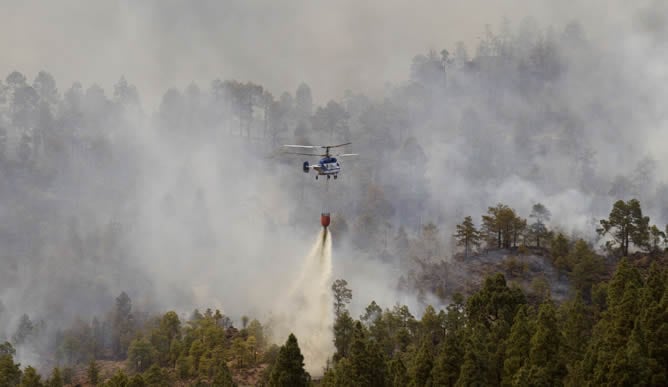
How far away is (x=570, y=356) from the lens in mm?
83188

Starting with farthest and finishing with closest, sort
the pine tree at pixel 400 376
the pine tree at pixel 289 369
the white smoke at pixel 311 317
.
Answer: the white smoke at pixel 311 317 → the pine tree at pixel 400 376 → the pine tree at pixel 289 369

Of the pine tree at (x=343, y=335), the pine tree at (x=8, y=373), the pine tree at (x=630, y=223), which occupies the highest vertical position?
the pine tree at (x=630, y=223)

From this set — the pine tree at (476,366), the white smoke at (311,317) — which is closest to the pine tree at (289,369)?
the pine tree at (476,366)

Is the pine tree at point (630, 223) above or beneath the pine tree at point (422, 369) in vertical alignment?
above

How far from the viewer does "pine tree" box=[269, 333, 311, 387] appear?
81750mm

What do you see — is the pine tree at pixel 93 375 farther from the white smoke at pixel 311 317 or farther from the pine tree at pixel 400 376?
the pine tree at pixel 400 376

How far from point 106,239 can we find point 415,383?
13496 centimetres

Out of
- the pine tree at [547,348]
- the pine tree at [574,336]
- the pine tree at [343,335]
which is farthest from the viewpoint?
the pine tree at [343,335]

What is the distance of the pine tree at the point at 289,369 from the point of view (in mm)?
81750

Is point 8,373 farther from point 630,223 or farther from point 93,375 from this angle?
point 630,223

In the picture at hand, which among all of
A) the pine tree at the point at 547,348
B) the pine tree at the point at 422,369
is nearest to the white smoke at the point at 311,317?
the pine tree at the point at 422,369

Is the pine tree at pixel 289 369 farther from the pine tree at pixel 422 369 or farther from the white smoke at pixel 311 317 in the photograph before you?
the white smoke at pixel 311 317

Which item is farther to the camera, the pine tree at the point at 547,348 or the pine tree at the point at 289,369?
the pine tree at the point at 289,369

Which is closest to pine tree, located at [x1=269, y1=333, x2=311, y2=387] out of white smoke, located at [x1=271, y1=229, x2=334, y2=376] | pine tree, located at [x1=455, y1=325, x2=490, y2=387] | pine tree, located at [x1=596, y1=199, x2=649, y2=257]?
pine tree, located at [x1=455, y1=325, x2=490, y2=387]
